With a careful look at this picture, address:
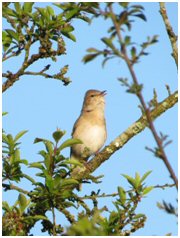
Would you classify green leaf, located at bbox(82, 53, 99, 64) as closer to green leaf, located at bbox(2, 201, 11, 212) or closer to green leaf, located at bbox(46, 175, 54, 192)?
green leaf, located at bbox(46, 175, 54, 192)

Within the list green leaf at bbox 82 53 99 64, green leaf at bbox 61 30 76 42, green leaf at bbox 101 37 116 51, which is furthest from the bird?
green leaf at bbox 101 37 116 51

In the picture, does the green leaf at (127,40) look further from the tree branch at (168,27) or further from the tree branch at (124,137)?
the tree branch at (124,137)

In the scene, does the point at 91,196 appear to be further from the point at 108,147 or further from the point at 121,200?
the point at 108,147

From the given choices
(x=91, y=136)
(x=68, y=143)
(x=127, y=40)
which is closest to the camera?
(x=127, y=40)

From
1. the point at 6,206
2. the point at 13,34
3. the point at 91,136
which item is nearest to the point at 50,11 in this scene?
the point at 13,34

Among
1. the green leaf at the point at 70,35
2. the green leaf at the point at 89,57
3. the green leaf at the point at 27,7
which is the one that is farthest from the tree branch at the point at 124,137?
the green leaf at the point at 89,57

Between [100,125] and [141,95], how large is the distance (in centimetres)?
728

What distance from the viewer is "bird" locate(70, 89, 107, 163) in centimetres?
915

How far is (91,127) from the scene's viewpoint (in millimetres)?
9297

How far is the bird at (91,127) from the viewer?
9148mm

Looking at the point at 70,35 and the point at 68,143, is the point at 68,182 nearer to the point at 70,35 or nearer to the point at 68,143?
the point at 68,143

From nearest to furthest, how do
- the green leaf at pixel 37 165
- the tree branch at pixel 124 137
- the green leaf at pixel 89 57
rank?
the green leaf at pixel 89 57, the green leaf at pixel 37 165, the tree branch at pixel 124 137

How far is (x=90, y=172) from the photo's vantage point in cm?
608

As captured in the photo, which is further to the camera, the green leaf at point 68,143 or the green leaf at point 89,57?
the green leaf at point 68,143
